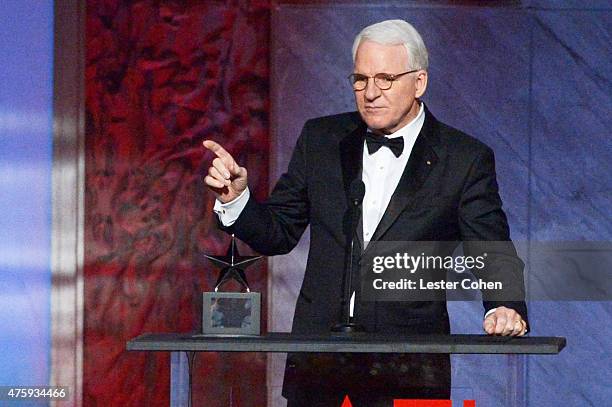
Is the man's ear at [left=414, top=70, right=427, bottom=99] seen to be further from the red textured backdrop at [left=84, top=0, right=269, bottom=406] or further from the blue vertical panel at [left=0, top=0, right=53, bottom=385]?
the blue vertical panel at [left=0, top=0, right=53, bottom=385]

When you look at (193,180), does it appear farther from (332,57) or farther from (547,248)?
(547,248)

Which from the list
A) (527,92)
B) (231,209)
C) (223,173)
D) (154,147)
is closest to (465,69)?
(527,92)

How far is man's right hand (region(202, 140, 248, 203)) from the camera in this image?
2340 millimetres

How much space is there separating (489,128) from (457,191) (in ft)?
2.91

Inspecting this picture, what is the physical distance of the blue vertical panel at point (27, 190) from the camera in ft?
12.1

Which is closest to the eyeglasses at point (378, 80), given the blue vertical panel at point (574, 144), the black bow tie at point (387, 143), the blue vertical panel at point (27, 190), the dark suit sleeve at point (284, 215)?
the black bow tie at point (387, 143)

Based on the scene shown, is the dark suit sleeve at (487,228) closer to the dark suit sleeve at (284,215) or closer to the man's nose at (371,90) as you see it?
the man's nose at (371,90)

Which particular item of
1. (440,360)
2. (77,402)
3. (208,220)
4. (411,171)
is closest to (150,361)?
(77,402)

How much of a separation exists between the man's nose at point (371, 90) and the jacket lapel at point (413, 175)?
18 centimetres

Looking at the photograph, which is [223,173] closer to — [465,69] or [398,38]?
[398,38]

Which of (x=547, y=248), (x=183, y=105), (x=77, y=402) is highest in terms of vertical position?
(x=183, y=105)

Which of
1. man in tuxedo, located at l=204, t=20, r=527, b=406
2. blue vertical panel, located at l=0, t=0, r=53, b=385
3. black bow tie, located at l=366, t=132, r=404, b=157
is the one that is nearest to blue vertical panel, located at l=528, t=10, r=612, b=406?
man in tuxedo, located at l=204, t=20, r=527, b=406

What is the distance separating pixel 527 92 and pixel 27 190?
1684 mm

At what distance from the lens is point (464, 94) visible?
11.8ft
